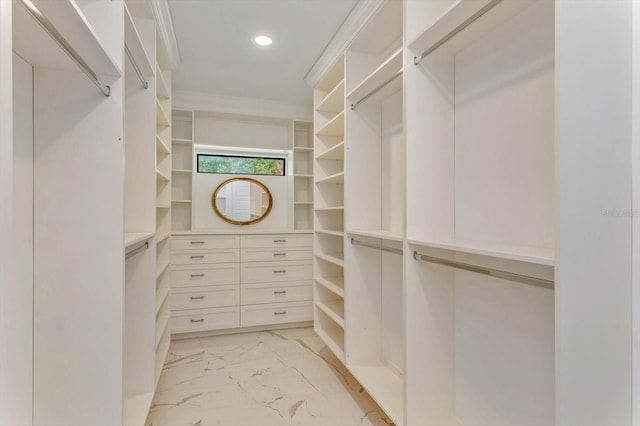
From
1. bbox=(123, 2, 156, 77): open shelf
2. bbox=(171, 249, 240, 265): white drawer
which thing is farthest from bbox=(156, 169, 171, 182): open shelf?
bbox=(171, 249, 240, 265): white drawer

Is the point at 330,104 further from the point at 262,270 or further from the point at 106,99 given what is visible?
the point at 106,99

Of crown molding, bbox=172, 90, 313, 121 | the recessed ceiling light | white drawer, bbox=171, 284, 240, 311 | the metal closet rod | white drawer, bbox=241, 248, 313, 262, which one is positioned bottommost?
white drawer, bbox=171, 284, 240, 311

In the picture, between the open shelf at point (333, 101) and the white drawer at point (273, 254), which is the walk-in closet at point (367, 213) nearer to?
the open shelf at point (333, 101)

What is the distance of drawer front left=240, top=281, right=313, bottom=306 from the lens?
354 cm

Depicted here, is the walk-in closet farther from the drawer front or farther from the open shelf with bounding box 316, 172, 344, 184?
the drawer front

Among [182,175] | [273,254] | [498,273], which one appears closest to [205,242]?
[273,254]

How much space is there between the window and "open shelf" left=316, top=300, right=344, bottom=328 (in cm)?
168

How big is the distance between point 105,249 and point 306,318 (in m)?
2.59

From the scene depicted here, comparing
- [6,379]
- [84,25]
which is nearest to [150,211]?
[84,25]

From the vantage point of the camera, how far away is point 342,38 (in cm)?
246

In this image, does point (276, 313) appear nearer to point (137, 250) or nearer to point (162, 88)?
point (137, 250)

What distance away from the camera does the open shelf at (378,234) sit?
1805 mm

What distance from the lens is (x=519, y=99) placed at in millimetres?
1368

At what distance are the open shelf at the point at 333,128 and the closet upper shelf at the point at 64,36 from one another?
1.65m
